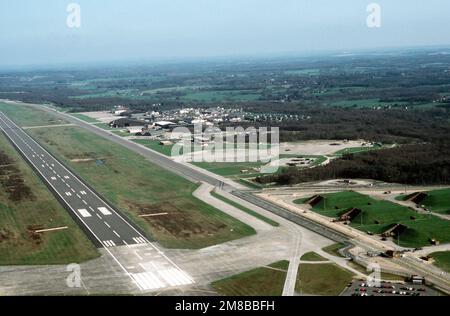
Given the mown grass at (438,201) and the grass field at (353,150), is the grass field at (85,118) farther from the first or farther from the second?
the mown grass at (438,201)

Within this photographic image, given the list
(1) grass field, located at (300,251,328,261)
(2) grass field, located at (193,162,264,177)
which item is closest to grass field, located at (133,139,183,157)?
(2) grass field, located at (193,162,264,177)

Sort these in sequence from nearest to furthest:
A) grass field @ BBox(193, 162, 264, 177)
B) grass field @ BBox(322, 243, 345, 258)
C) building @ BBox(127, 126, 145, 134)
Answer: grass field @ BBox(322, 243, 345, 258)
grass field @ BBox(193, 162, 264, 177)
building @ BBox(127, 126, 145, 134)

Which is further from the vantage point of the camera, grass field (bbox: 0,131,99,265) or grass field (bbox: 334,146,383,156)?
grass field (bbox: 334,146,383,156)

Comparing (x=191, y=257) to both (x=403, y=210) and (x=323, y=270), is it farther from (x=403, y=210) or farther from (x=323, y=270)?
(x=403, y=210)

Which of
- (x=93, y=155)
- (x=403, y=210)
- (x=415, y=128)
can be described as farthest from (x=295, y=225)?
(x=415, y=128)

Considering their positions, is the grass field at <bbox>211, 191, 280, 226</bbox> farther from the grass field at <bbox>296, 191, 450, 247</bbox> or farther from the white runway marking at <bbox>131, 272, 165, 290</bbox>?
the white runway marking at <bbox>131, 272, 165, 290</bbox>

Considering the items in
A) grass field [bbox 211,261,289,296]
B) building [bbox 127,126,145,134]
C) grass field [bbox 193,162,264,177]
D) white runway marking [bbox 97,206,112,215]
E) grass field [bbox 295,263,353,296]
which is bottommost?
grass field [bbox 295,263,353,296]

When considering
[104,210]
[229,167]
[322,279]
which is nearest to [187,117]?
[229,167]

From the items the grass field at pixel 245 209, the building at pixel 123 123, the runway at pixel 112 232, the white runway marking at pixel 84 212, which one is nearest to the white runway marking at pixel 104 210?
the runway at pixel 112 232
